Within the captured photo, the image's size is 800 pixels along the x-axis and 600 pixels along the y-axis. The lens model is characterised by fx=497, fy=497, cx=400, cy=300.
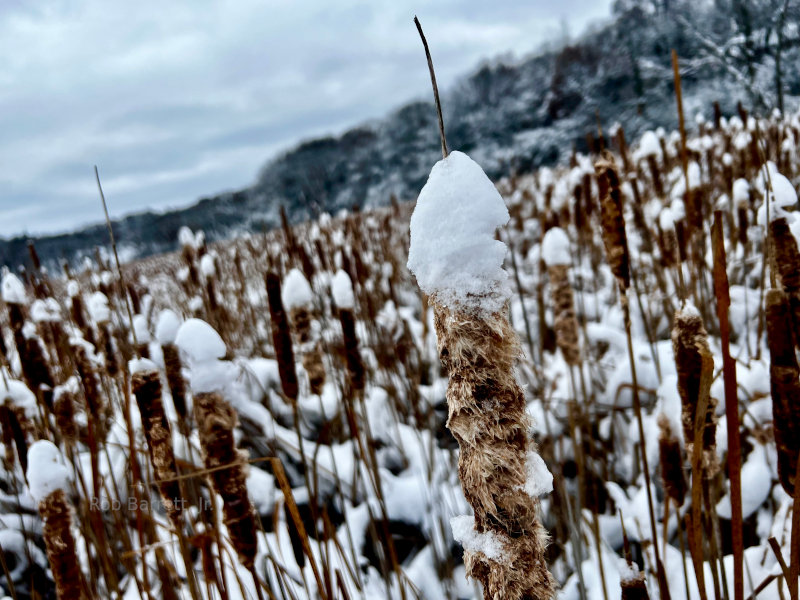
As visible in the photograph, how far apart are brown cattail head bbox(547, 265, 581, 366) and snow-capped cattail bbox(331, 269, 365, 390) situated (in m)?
0.50

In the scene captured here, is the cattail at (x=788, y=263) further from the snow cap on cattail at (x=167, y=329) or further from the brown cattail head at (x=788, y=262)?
the snow cap on cattail at (x=167, y=329)

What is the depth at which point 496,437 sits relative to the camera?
1.29 ft

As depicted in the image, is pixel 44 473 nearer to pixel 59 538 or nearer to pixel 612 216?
pixel 59 538

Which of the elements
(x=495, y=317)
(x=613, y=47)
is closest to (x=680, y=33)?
(x=613, y=47)

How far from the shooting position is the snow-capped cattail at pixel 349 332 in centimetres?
121

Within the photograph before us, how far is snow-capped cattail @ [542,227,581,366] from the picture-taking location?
1.24 metres

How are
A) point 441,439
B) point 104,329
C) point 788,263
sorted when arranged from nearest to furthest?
1. point 788,263
2. point 104,329
3. point 441,439

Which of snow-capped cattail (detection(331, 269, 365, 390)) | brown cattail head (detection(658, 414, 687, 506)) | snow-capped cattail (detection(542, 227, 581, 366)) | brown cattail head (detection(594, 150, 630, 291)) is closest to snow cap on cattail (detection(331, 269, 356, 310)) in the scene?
snow-capped cattail (detection(331, 269, 365, 390))

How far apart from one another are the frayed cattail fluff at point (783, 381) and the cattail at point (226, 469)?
689 millimetres

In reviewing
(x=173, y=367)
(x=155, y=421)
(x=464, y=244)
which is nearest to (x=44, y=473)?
(x=155, y=421)

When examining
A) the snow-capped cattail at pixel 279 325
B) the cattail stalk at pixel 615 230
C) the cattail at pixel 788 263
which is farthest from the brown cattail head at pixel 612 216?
the snow-capped cattail at pixel 279 325

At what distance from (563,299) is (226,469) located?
87 cm

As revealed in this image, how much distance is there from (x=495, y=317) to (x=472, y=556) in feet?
0.68

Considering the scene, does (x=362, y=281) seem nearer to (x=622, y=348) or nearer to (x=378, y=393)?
(x=378, y=393)
